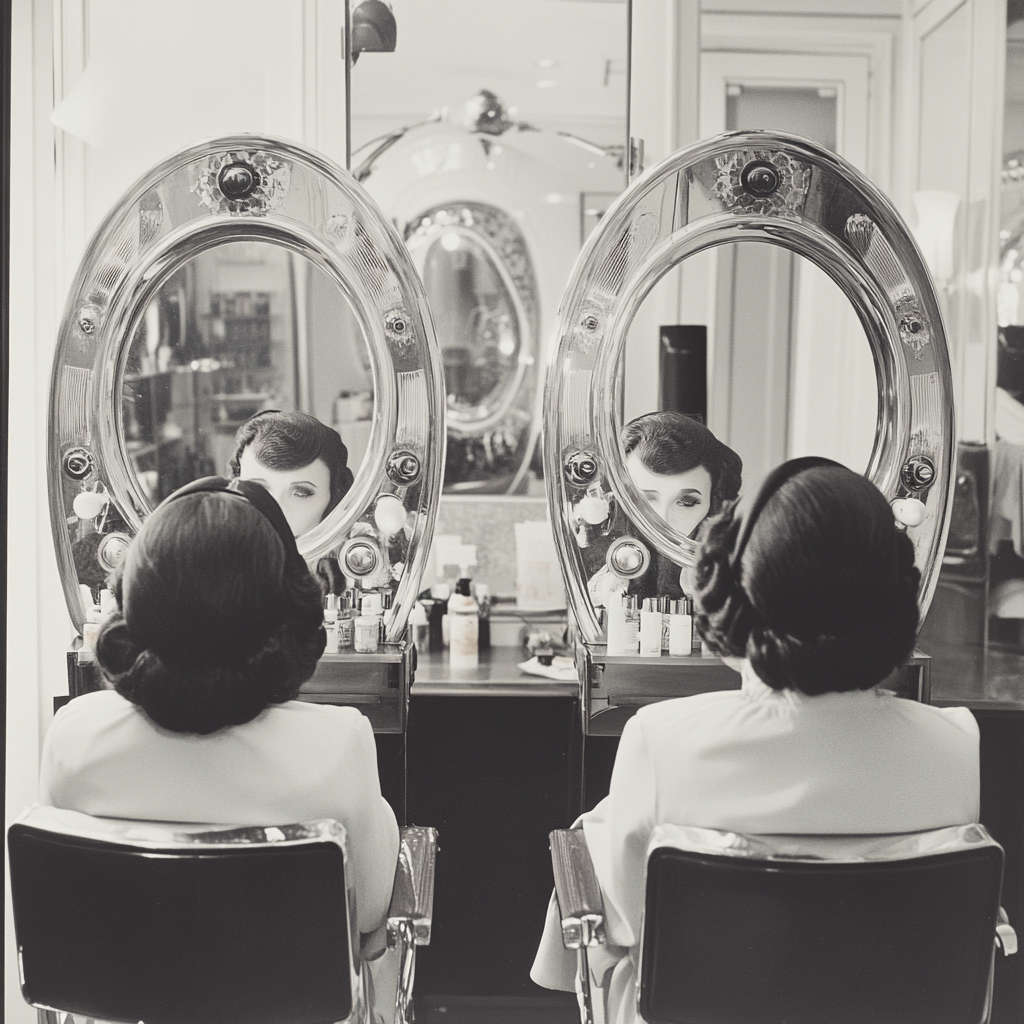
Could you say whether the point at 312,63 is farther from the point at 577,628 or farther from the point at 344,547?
the point at 577,628

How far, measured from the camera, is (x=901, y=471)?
203 cm

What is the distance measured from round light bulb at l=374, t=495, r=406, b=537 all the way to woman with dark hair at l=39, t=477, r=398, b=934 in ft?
1.96

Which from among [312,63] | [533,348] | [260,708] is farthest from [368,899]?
[312,63]

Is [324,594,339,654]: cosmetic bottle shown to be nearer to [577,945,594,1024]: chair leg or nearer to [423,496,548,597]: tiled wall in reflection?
[423,496,548,597]: tiled wall in reflection

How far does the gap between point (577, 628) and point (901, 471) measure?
65cm

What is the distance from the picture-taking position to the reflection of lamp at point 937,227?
7.89 ft

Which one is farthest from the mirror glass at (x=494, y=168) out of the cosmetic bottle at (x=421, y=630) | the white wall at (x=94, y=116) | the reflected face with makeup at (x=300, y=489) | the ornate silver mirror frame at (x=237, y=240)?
the reflected face with makeup at (x=300, y=489)

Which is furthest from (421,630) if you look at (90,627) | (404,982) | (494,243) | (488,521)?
(404,982)

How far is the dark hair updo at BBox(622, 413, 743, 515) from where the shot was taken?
2016 millimetres

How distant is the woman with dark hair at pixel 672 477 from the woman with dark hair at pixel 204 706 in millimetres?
759

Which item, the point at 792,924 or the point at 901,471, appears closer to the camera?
the point at 792,924

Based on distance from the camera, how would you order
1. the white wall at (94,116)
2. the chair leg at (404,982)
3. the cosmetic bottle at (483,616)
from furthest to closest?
the cosmetic bottle at (483,616) < the white wall at (94,116) < the chair leg at (404,982)

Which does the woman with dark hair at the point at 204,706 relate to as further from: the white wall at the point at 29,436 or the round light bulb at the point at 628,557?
the white wall at the point at 29,436

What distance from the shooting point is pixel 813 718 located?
4.46 feet
